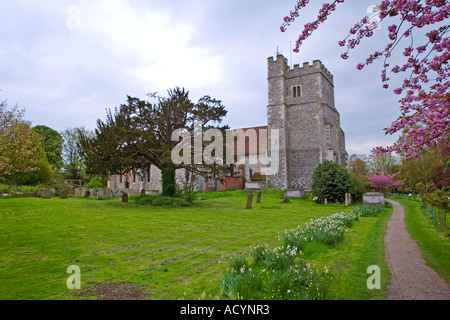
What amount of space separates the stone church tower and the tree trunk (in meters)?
15.2

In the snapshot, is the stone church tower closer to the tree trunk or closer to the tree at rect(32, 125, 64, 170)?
the tree trunk

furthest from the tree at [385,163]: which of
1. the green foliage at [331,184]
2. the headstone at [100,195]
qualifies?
the headstone at [100,195]

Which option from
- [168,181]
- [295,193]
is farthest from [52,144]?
[295,193]

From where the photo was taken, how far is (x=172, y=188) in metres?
20.1

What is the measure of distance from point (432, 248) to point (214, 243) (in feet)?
17.3

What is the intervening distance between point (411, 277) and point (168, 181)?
671 inches

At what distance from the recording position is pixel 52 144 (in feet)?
158

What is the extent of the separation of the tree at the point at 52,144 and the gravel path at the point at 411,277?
51.9 m

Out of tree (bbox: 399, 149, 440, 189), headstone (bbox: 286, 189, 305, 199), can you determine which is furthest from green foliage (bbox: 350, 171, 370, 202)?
tree (bbox: 399, 149, 440, 189)

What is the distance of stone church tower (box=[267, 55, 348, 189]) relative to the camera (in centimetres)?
3172

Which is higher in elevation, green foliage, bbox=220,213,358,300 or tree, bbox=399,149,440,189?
tree, bbox=399,149,440,189
